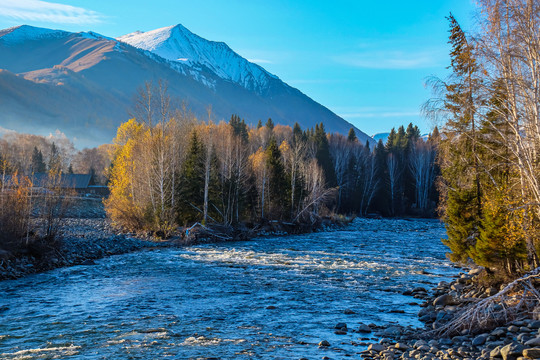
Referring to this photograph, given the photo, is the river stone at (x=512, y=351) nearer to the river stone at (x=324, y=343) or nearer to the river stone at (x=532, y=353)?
the river stone at (x=532, y=353)

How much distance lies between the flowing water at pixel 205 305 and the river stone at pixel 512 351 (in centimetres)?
287

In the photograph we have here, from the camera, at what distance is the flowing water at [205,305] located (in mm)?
9039

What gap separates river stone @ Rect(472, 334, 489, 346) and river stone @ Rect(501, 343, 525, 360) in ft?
3.51

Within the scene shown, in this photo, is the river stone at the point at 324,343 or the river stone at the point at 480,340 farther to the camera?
the river stone at the point at 324,343

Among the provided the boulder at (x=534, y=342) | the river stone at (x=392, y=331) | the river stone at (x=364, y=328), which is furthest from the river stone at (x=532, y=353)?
the river stone at (x=364, y=328)

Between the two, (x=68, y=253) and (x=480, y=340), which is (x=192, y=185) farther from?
(x=480, y=340)

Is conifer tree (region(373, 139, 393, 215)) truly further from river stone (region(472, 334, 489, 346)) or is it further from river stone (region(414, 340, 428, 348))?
river stone (region(414, 340, 428, 348))

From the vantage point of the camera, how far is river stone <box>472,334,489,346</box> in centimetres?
870

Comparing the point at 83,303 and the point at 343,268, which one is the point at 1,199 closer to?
the point at 83,303

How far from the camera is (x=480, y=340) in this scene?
28.8ft

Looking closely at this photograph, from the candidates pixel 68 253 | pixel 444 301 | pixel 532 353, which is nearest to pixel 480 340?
pixel 532 353

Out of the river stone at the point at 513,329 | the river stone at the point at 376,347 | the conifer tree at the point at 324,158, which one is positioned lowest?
the river stone at the point at 376,347

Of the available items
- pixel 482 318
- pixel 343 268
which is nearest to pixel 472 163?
pixel 343 268

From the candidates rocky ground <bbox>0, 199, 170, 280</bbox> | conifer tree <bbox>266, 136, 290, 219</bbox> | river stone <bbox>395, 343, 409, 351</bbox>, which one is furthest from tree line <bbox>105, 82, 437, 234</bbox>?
river stone <bbox>395, 343, 409, 351</bbox>
